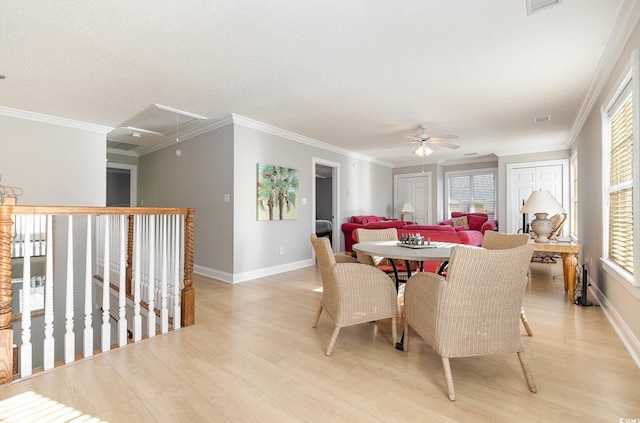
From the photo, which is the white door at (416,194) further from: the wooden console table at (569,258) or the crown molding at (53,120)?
the crown molding at (53,120)

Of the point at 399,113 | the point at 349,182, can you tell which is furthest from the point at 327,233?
the point at 399,113

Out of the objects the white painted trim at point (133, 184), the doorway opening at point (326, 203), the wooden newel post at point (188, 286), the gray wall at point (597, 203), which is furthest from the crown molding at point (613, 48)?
the white painted trim at point (133, 184)

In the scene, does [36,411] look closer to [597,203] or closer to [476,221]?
[597,203]

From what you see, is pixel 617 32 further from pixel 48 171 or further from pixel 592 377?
pixel 48 171

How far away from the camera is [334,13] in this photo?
6.59ft

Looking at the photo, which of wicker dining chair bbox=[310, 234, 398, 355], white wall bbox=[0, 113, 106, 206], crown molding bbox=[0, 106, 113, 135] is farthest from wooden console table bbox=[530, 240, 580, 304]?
crown molding bbox=[0, 106, 113, 135]

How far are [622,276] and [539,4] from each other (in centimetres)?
213

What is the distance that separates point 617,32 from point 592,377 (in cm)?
243

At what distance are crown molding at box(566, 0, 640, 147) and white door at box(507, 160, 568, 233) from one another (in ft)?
9.13

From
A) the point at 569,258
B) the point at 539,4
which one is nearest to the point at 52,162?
the point at 539,4

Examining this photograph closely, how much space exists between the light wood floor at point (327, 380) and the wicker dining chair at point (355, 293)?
0.83 ft

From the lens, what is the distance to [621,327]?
7.84ft

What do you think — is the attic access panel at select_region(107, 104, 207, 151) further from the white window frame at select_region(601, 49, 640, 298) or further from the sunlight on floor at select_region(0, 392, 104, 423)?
the white window frame at select_region(601, 49, 640, 298)

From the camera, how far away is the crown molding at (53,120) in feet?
12.7
